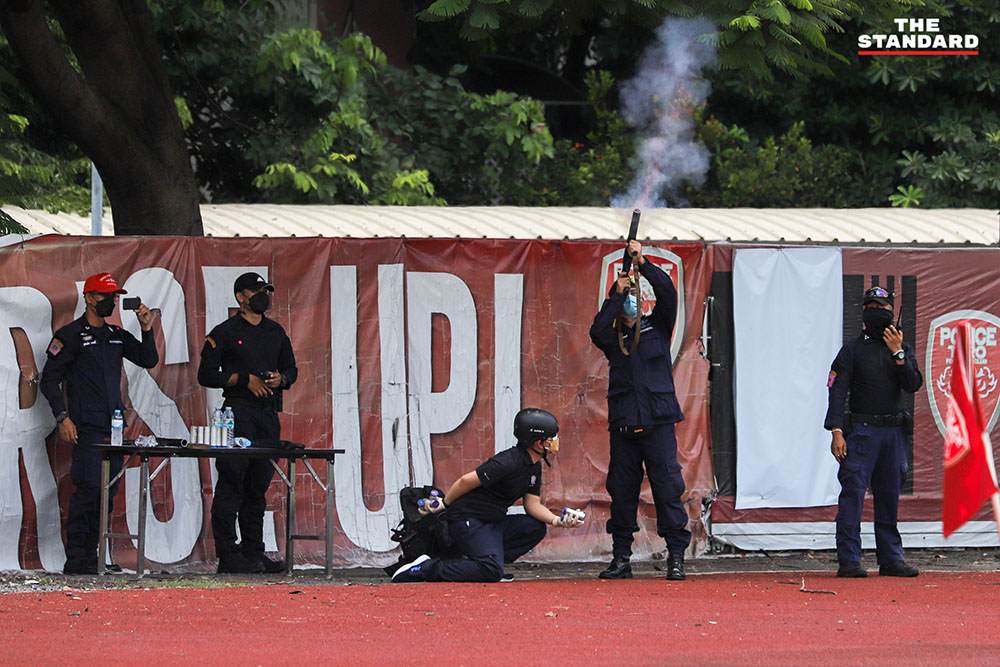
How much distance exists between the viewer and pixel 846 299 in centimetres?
1112

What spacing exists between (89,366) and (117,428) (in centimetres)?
46

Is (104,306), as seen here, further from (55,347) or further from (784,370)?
(784,370)

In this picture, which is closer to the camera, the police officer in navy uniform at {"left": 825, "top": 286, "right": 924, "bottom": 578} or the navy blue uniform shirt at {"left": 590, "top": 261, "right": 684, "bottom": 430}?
the navy blue uniform shirt at {"left": 590, "top": 261, "right": 684, "bottom": 430}

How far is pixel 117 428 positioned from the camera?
957cm

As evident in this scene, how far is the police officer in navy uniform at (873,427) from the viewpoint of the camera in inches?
376

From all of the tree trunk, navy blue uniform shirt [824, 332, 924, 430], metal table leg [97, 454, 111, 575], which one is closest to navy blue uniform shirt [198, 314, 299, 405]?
metal table leg [97, 454, 111, 575]

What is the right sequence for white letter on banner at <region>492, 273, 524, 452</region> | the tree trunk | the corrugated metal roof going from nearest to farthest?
1. the tree trunk
2. white letter on banner at <region>492, 273, 524, 452</region>
3. the corrugated metal roof

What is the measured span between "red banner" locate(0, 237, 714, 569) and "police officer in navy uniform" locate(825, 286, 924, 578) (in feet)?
4.71

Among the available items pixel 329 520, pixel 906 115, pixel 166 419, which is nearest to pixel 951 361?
pixel 329 520

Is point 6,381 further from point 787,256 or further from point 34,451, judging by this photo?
point 787,256

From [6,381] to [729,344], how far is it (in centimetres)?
524

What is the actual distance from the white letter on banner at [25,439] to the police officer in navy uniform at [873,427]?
208 inches

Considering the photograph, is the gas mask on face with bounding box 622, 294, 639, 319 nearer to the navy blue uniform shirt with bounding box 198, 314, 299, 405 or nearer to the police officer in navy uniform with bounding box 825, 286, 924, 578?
the police officer in navy uniform with bounding box 825, 286, 924, 578

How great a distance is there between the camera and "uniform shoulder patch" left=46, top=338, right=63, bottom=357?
9555 millimetres
